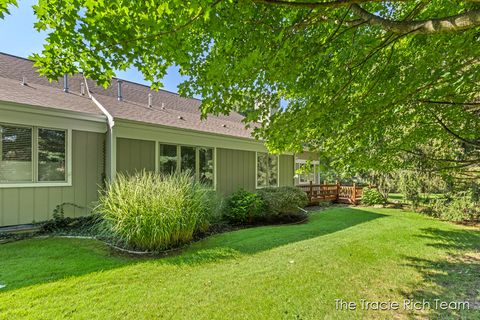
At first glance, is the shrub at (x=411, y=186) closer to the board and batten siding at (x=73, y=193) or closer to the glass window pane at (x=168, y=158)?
the glass window pane at (x=168, y=158)

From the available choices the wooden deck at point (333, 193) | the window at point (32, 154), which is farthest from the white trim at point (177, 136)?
the wooden deck at point (333, 193)

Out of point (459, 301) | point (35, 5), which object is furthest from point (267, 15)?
point (459, 301)

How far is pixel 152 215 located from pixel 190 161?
4.48 m

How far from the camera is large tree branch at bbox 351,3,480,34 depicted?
7.28ft

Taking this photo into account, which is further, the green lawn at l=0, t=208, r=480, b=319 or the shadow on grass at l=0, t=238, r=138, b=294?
the shadow on grass at l=0, t=238, r=138, b=294

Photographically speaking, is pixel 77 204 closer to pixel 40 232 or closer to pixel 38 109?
pixel 40 232

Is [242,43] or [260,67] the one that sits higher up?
[242,43]

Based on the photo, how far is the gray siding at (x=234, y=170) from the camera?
10812 mm

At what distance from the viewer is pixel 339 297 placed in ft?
11.9

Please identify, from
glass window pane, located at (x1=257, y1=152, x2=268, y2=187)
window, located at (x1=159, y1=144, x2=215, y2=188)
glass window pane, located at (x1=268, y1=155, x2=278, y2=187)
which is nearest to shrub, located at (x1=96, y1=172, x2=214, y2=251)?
window, located at (x1=159, y1=144, x2=215, y2=188)

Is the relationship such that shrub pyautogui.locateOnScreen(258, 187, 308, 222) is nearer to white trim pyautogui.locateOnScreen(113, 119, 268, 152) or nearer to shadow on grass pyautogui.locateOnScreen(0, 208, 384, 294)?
shadow on grass pyautogui.locateOnScreen(0, 208, 384, 294)

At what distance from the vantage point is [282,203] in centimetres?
962

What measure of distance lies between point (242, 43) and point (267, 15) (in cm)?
43

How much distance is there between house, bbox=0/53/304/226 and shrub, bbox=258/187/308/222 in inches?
77.3
